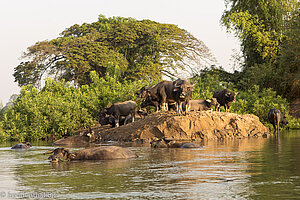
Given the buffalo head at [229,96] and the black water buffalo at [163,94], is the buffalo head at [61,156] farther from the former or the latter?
the buffalo head at [229,96]

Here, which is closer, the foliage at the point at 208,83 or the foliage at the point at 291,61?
the foliage at the point at 208,83

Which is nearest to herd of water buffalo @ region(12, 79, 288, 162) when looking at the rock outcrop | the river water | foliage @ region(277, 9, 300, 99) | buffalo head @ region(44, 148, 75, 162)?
the rock outcrop

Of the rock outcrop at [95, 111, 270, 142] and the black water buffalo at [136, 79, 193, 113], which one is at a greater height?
the black water buffalo at [136, 79, 193, 113]

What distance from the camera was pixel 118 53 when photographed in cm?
4856

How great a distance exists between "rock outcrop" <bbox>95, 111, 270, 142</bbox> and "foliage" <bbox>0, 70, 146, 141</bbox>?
13.5 ft

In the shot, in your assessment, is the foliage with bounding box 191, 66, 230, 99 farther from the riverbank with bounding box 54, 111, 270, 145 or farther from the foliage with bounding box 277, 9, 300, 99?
the riverbank with bounding box 54, 111, 270, 145

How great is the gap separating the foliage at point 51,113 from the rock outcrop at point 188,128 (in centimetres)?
411

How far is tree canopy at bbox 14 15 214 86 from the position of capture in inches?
1850

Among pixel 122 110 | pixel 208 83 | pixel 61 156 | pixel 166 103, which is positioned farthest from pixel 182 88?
pixel 208 83

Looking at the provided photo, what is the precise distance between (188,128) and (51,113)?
31.3 feet

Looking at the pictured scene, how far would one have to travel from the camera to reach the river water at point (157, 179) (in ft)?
21.2

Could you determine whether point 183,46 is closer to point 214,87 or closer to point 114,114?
point 214,87

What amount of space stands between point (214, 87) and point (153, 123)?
16.8m

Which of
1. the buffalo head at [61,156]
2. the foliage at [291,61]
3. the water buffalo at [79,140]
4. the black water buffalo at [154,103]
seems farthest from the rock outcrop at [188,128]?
the foliage at [291,61]
